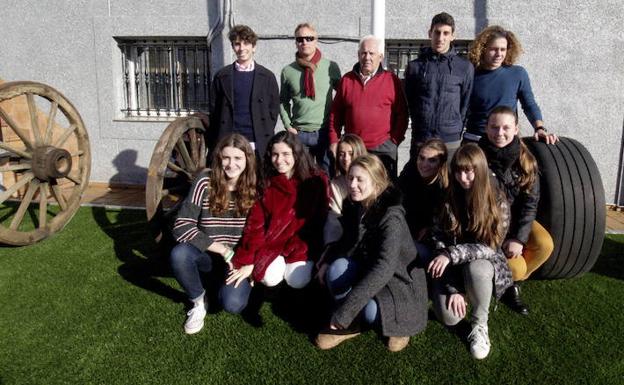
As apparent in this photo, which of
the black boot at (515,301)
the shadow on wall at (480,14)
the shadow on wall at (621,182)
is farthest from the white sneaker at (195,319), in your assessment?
the shadow on wall at (621,182)

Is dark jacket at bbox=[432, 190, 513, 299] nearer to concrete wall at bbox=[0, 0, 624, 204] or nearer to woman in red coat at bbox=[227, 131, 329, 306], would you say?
woman in red coat at bbox=[227, 131, 329, 306]

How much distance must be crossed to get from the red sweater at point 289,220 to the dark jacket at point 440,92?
1.04 meters

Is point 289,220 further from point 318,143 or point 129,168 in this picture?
point 129,168

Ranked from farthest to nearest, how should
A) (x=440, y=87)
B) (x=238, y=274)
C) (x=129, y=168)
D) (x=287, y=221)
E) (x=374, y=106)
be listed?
1. (x=129, y=168)
2. (x=374, y=106)
3. (x=440, y=87)
4. (x=287, y=221)
5. (x=238, y=274)

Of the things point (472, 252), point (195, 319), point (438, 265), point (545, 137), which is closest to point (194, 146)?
point (195, 319)

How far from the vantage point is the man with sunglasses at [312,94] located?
3795 millimetres

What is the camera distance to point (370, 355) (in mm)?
2529

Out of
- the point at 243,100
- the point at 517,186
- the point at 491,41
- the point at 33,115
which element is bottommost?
the point at 517,186

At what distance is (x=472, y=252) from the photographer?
259cm

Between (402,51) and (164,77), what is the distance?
3312 millimetres

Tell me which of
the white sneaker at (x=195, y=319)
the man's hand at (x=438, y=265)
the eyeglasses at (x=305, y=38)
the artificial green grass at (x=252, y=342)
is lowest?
the artificial green grass at (x=252, y=342)

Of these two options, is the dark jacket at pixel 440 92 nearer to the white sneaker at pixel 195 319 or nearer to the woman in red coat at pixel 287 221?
the woman in red coat at pixel 287 221

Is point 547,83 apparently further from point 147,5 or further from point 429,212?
point 147,5

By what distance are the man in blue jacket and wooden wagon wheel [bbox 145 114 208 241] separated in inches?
70.1
